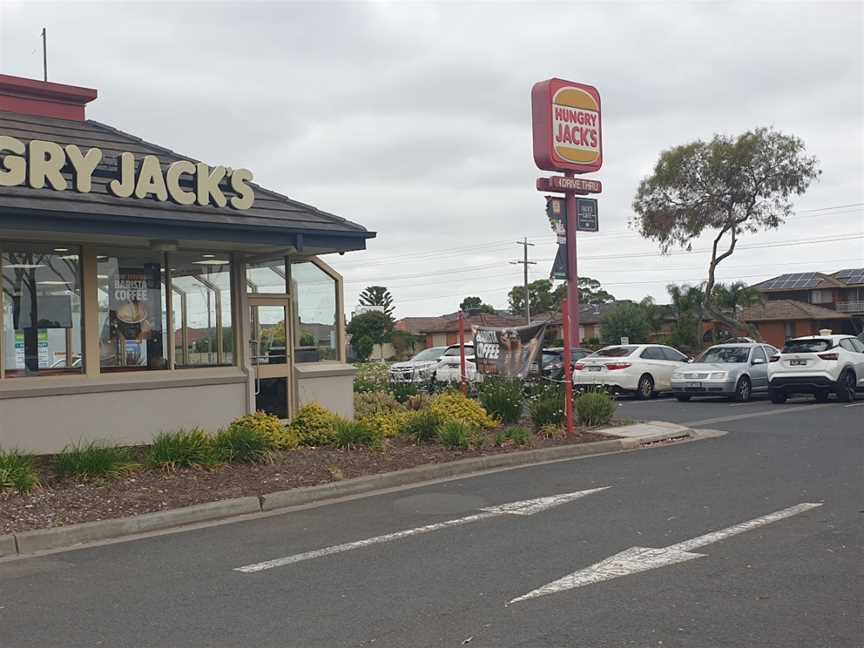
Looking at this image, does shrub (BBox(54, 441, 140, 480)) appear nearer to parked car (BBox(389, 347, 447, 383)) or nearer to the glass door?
the glass door

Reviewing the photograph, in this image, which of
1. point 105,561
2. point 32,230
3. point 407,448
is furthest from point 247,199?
point 105,561

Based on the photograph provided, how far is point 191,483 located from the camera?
417 inches

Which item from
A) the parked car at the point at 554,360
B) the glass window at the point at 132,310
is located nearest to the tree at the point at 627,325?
the parked car at the point at 554,360

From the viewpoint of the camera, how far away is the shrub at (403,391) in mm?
17984

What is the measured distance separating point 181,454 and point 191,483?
0.73 metres

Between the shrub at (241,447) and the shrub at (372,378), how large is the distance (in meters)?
6.89

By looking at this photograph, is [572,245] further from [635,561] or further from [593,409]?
[635,561]

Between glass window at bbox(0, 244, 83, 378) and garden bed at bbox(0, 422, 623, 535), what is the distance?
4.53 ft

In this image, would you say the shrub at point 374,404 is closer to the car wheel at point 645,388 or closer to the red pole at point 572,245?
the red pole at point 572,245

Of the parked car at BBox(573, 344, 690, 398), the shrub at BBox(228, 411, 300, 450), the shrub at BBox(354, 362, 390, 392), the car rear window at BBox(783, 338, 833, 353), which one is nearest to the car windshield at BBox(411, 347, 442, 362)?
the parked car at BBox(573, 344, 690, 398)

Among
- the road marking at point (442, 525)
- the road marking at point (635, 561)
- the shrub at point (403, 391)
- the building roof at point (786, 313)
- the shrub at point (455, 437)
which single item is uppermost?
the building roof at point (786, 313)

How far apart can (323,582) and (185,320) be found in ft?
25.5

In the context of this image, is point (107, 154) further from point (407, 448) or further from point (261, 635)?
point (261, 635)

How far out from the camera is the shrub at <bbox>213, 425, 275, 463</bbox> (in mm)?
11617
